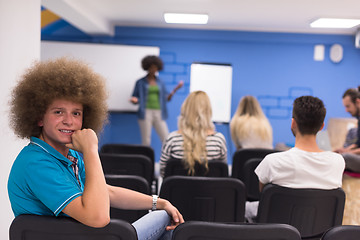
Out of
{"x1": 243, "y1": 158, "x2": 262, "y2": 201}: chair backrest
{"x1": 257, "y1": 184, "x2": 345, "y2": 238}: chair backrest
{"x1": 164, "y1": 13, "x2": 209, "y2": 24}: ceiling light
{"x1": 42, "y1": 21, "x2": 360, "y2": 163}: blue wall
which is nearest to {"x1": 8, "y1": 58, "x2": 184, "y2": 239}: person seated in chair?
{"x1": 257, "y1": 184, "x2": 345, "y2": 238}: chair backrest

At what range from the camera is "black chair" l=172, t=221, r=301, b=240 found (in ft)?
3.53

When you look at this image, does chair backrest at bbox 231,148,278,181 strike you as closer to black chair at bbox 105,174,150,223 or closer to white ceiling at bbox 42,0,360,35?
black chair at bbox 105,174,150,223

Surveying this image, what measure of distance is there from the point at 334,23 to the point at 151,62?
2881 mm

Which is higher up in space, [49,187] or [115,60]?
[115,60]

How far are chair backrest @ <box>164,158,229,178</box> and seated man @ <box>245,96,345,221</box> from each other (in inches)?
20.3

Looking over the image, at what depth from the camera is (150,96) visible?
5805 mm

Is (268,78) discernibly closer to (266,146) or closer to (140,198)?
(266,146)

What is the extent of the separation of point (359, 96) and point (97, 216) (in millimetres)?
3393

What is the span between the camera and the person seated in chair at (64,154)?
1.13 meters

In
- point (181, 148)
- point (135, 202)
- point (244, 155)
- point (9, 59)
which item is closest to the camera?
point (135, 202)

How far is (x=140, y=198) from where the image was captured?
61.1 inches

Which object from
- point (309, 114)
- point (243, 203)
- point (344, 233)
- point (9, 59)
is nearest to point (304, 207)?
point (243, 203)

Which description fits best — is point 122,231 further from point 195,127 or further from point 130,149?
point 130,149

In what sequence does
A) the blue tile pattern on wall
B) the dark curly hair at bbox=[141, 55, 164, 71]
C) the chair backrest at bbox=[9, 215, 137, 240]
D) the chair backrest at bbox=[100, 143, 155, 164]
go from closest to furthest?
the chair backrest at bbox=[9, 215, 137, 240] < the chair backrest at bbox=[100, 143, 155, 164] < the dark curly hair at bbox=[141, 55, 164, 71] < the blue tile pattern on wall
